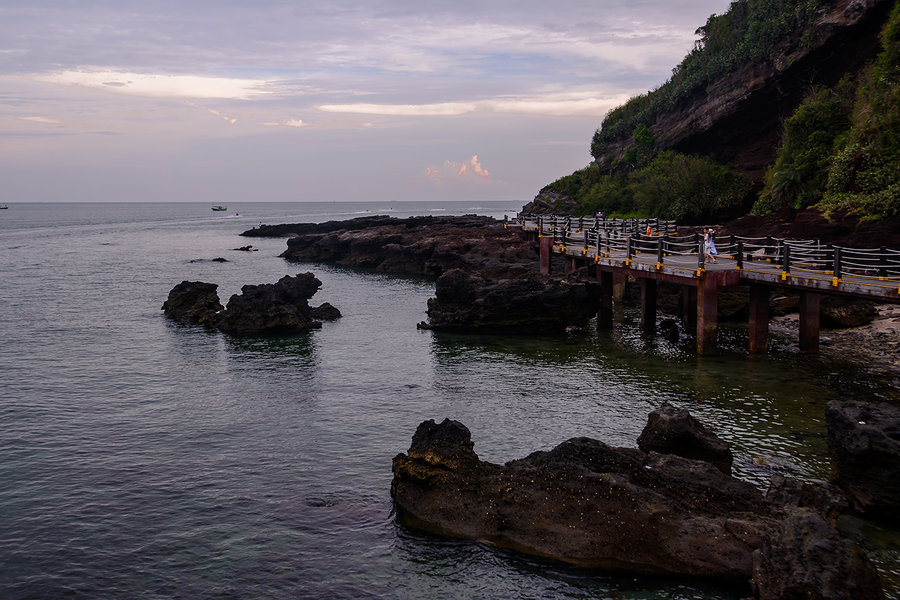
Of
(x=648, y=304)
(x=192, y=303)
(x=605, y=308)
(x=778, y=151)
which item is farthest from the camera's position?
(x=778, y=151)

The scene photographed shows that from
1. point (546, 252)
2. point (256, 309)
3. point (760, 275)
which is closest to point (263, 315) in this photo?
point (256, 309)

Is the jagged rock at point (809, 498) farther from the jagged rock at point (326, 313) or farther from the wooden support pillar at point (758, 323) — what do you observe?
the jagged rock at point (326, 313)

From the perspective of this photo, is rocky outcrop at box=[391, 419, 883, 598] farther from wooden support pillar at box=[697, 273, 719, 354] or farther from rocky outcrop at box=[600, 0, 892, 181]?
rocky outcrop at box=[600, 0, 892, 181]

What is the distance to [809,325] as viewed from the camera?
2808cm

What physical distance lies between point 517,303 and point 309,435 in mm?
16551

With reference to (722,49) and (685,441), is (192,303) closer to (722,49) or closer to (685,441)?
(685,441)

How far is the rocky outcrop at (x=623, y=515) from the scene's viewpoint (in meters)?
11.1

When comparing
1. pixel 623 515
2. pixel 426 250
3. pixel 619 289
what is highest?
pixel 426 250

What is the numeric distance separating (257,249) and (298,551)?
98.0m

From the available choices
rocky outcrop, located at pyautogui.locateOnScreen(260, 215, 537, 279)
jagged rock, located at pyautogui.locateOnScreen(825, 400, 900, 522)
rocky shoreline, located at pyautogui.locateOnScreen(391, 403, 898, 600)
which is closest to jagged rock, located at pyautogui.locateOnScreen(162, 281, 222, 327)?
rocky outcrop, located at pyautogui.locateOnScreen(260, 215, 537, 279)

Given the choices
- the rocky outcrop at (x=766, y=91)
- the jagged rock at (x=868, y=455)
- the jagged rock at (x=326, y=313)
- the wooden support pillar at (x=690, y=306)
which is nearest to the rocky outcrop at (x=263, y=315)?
the jagged rock at (x=326, y=313)

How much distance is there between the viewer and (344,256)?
8881 cm

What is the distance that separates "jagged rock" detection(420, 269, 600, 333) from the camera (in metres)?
35.3

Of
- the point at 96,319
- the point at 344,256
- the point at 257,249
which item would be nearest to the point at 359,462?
the point at 96,319
